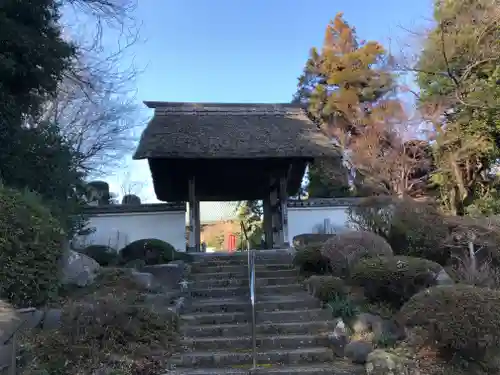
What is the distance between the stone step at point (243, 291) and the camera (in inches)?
284

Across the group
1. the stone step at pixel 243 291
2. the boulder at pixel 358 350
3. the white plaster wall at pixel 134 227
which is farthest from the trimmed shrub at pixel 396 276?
the white plaster wall at pixel 134 227

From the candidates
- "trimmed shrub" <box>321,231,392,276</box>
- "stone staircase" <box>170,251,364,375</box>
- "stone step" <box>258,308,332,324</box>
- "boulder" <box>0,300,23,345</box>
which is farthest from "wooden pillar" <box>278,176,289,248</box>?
"boulder" <box>0,300,23,345</box>

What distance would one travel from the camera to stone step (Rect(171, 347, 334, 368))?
500 cm

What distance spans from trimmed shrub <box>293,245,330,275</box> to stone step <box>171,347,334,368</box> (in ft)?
8.61

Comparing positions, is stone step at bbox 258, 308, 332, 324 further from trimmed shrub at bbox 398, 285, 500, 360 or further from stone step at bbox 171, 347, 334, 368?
trimmed shrub at bbox 398, 285, 500, 360

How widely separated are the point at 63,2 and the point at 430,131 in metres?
12.8

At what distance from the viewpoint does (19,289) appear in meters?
4.91

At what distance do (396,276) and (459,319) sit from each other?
1.57m

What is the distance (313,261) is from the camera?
7734 millimetres

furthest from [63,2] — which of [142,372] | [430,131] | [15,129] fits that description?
[430,131]

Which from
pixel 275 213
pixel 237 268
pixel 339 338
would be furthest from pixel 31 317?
pixel 275 213

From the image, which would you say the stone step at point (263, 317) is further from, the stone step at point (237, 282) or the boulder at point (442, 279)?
the boulder at point (442, 279)

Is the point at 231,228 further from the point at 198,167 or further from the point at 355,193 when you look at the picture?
the point at 198,167

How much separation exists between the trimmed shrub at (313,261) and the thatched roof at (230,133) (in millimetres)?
2764
